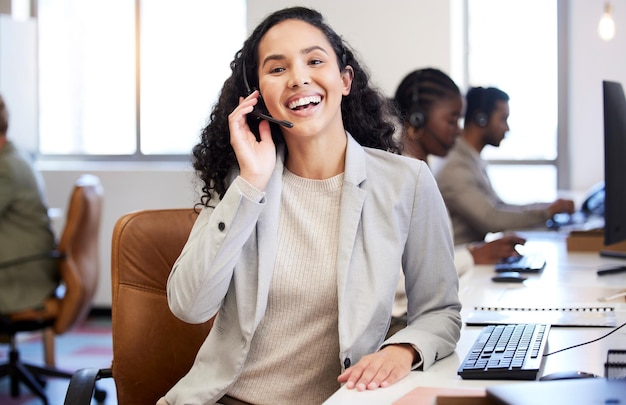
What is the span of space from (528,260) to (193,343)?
1.41m

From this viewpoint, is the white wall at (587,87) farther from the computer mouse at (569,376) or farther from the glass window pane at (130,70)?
the computer mouse at (569,376)

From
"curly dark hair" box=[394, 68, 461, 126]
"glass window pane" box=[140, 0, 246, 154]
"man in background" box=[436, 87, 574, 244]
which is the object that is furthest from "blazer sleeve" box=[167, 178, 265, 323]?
"glass window pane" box=[140, 0, 246, 154]

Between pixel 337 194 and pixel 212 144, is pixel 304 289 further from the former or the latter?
pixel 212 144

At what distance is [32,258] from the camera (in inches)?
157

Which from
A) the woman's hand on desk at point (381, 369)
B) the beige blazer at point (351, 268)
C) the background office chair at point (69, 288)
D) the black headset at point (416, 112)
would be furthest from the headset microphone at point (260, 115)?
the background office chair at point (69, 288)

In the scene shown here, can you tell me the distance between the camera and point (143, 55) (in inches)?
250

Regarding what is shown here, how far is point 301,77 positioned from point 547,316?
78cm

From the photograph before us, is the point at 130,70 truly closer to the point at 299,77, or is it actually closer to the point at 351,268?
the point at 299,77

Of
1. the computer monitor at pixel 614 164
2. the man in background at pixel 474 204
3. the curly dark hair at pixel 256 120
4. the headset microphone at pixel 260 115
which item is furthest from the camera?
the man in background at pixel 474 204

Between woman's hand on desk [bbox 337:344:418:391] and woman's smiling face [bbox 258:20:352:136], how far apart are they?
0.49 meters

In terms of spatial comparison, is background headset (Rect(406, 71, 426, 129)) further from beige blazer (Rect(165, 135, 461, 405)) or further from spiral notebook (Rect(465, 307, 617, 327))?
beige blazer (Rect(165, 135, 461, 405))

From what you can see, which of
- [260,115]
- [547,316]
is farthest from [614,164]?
[260,115]

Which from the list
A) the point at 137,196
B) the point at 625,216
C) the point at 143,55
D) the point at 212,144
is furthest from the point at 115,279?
the point at 143,55

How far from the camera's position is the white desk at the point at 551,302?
1.33 metres
